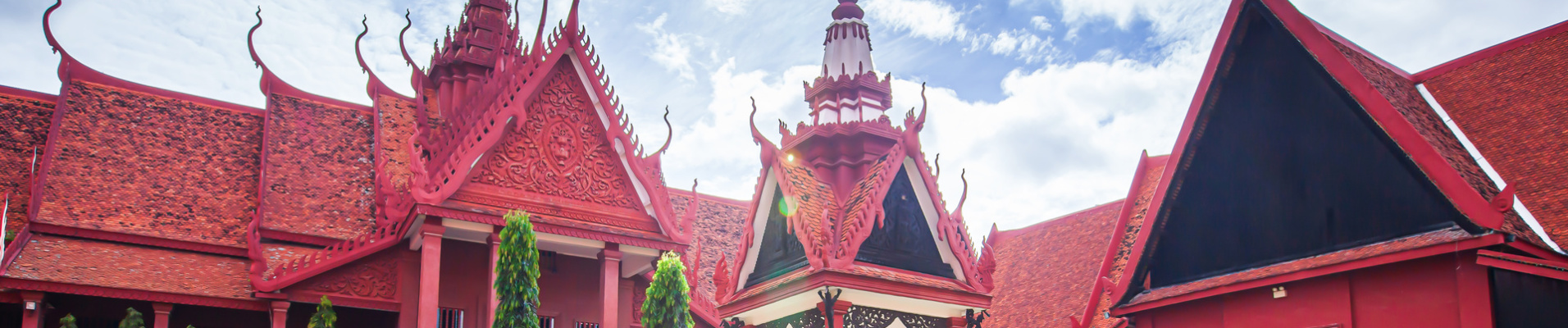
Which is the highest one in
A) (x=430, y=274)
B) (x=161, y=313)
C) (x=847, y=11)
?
(x=847, y=11)

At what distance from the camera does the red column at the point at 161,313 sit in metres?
14.3

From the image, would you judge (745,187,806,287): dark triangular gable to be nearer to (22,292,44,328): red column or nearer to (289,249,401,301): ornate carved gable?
(289,249,401,301): ornate carved gable

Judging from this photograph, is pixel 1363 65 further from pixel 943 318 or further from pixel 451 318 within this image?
pixel 451 318

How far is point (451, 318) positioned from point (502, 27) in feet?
23.6

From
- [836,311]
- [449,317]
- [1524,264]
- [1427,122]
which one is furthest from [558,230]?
[1524,264]

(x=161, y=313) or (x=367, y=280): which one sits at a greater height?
(x=367, y=280)

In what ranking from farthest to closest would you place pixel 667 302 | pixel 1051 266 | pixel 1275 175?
pixel 1051 266, pixel 667 302, pixel 1275 175

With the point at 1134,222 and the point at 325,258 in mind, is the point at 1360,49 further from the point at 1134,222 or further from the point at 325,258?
the point at 325,258

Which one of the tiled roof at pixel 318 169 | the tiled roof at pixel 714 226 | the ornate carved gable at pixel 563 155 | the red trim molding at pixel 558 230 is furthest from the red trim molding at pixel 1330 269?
the tiled roof at pixel 318 169

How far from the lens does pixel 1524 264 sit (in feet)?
32.6

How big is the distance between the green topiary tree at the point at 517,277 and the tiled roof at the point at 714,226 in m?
9.37

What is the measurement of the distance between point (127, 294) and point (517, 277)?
5503 millimetres

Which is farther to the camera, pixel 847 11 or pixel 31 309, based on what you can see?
pixel 847 11

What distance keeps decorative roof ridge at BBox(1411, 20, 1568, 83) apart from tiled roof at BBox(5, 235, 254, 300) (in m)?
14.3
